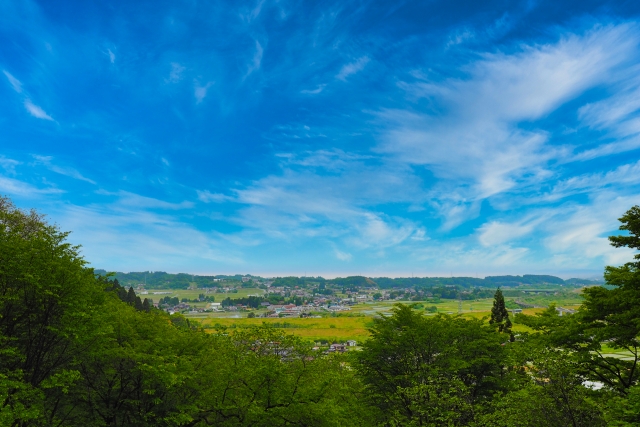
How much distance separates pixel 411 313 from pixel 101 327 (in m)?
18.9

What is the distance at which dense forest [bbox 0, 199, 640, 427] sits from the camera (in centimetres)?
1484

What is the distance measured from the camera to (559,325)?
2175cm

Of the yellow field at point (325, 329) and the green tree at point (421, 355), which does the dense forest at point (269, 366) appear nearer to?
the green tree at point (421, 355)

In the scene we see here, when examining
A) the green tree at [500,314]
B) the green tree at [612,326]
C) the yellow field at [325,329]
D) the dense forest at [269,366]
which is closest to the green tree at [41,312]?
the dense forest at [269,366]

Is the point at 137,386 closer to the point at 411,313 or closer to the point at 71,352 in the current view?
the point at 71,352

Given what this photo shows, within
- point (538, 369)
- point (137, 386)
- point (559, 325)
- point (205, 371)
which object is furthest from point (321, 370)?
point (559, 325)

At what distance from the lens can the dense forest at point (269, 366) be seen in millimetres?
14844

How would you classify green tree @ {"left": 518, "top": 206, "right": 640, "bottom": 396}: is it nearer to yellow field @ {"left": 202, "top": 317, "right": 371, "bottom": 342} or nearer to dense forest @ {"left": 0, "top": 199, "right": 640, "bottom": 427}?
dense forest @ {"left": 0, "top": 199, "right": 640, "bottom": 427}

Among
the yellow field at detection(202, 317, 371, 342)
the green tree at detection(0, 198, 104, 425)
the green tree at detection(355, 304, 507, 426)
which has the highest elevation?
the green tree at detection(0, 198, 104, 425)

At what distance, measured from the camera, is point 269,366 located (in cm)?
1920

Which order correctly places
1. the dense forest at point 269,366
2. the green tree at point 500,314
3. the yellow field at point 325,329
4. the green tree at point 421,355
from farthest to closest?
1. the yellow field at point 325,329
2. the green tree at point 500,314
3. the green tree at point 421,355
4. the dense forest at point 269,366

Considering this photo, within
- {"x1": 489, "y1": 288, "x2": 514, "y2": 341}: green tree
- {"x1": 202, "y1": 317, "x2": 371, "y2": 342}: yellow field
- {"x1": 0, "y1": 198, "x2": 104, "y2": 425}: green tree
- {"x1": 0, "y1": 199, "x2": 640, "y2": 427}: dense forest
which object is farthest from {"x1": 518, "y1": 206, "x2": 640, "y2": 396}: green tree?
{"x1": 202, "y1": 317, "x2": 371, "y2": 342}: yellow field

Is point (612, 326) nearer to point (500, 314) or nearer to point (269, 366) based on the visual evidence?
point (269, 366)

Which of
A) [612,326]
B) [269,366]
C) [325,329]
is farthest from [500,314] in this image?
[325,329]
